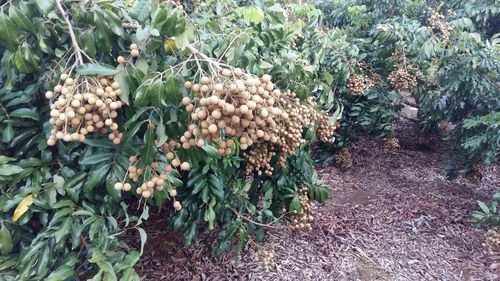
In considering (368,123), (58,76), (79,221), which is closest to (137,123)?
(58,76)

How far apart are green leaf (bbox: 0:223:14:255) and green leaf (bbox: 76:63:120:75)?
3.05ft

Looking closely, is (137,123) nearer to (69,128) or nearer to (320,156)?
(69,128)

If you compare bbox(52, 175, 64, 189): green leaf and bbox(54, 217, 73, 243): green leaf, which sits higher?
bbox(52, 175, 64, 189): green leaf

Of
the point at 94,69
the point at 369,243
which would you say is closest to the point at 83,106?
the point at 94,69

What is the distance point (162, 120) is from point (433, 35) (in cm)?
344

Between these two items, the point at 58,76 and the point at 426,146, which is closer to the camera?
the point at 58,76

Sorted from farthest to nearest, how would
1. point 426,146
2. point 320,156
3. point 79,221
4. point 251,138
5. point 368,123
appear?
1. point 426,146
2. point 320,156
3. point 368,123
4. point 79,221
5. point 251,138

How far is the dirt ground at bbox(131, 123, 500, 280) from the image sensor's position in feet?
9.92

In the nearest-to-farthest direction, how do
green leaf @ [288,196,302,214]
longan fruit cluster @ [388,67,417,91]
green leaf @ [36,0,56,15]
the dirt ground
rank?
1. green leaf @ [36,0,56,15]
2. green leaf @ [288,196,302,214]
3. the dirt ground
4. longan fruit cluster @ [388,67,417,91]

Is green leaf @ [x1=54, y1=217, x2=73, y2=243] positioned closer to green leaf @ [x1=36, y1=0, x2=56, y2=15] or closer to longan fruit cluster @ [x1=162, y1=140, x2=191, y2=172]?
longan fruit cluster @ [x1=162, y1=140, x2=191, y2=172]

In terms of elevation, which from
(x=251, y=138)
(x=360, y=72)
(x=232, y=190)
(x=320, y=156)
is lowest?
(x=320, y=156)

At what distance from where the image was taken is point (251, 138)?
1.22 m

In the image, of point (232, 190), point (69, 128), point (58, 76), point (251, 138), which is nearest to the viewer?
point (251, 138)

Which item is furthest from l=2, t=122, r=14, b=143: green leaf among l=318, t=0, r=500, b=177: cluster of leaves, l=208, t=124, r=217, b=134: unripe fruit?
l=318, t=0, r=500, b=177: cluster of leaves
